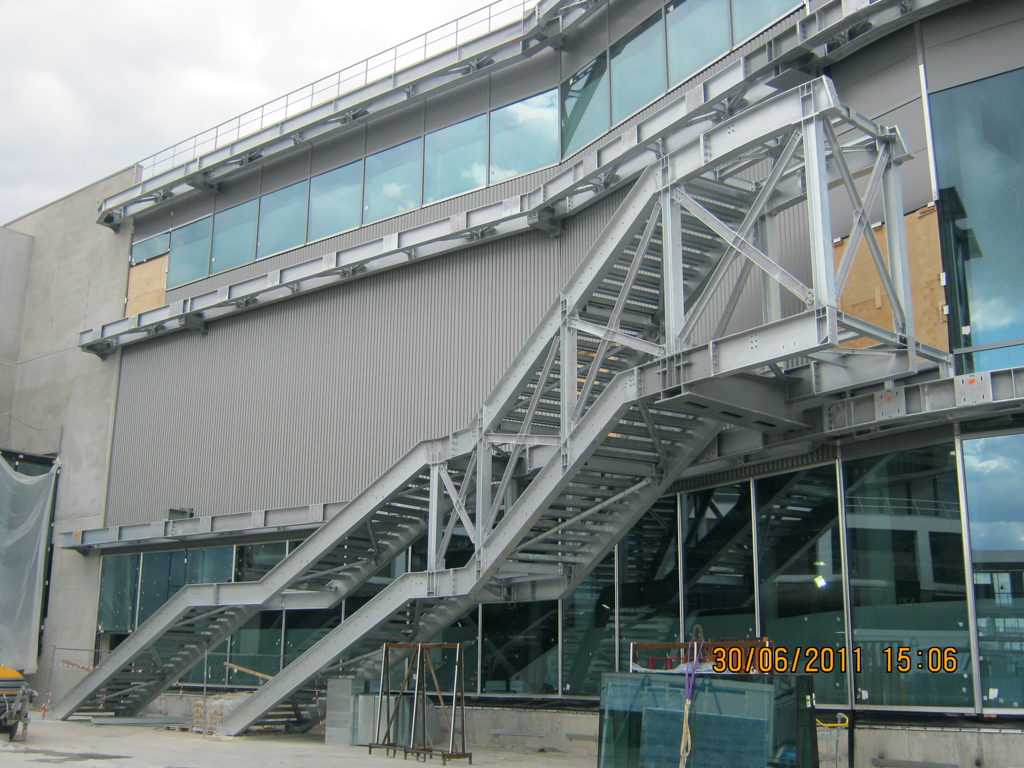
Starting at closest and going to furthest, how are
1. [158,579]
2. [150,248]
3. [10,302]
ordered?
[158,579]
[150,248]
[10,302]

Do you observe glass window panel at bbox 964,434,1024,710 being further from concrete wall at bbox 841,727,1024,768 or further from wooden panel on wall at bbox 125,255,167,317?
wooden panel on wall at bbox 125,255,167,317

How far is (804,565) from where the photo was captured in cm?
1722

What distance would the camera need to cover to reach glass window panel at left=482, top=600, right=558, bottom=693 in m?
21.9

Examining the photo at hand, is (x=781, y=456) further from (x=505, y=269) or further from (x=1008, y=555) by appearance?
(x=505, y=269)

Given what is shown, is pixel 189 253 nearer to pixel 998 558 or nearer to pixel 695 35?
pixel 695 35

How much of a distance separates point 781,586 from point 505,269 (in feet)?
35.6

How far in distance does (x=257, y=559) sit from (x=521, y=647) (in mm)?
10459

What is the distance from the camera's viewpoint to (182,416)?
32.2 m

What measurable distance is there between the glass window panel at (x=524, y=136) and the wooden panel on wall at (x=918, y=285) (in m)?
9.84

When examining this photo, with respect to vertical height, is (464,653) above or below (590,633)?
below

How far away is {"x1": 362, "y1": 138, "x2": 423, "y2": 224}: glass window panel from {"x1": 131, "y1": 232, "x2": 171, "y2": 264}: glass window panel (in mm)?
10050

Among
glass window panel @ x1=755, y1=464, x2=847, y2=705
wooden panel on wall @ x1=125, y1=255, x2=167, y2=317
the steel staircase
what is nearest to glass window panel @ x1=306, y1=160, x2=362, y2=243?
wooden panel on wall @ x1=125, y1=255, x2=167, y2=317

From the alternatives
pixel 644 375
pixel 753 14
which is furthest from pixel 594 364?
pixel 753 14

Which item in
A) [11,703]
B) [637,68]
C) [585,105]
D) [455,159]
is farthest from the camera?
[455,159]
